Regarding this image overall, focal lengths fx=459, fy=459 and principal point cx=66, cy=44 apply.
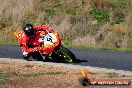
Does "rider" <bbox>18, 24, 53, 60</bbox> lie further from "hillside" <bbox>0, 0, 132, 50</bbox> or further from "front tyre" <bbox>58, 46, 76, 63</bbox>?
"hillside" <bbox>0, 0, 132, 50</bbox>

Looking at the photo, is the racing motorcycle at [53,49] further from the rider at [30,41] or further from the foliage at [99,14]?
→ the foliage at [99,14]

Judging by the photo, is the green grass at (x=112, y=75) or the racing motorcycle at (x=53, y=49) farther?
the racing motorcycle at (x=53, y=49)

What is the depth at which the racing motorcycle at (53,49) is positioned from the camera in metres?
16.4

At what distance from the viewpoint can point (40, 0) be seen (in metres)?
29.8

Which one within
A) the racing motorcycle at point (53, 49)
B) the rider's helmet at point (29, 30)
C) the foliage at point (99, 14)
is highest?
the foliage at point (99, 14)

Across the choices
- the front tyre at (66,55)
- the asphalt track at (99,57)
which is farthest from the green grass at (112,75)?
the front tyre at (66,55)

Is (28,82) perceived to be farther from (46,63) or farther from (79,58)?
(79,58)

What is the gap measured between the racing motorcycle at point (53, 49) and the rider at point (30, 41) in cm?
17

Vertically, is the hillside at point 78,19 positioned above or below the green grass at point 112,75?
above

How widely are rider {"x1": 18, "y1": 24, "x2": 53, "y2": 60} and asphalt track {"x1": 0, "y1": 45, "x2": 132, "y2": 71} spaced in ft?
2.92

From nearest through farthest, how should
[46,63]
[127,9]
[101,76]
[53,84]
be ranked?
[53,84]
[101,76]
[46,63]
[127,9]

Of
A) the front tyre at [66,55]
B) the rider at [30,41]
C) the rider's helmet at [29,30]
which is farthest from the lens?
the rider at [30,41]

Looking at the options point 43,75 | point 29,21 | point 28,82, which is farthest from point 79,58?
point 29,21

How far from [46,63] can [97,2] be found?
13.7m
